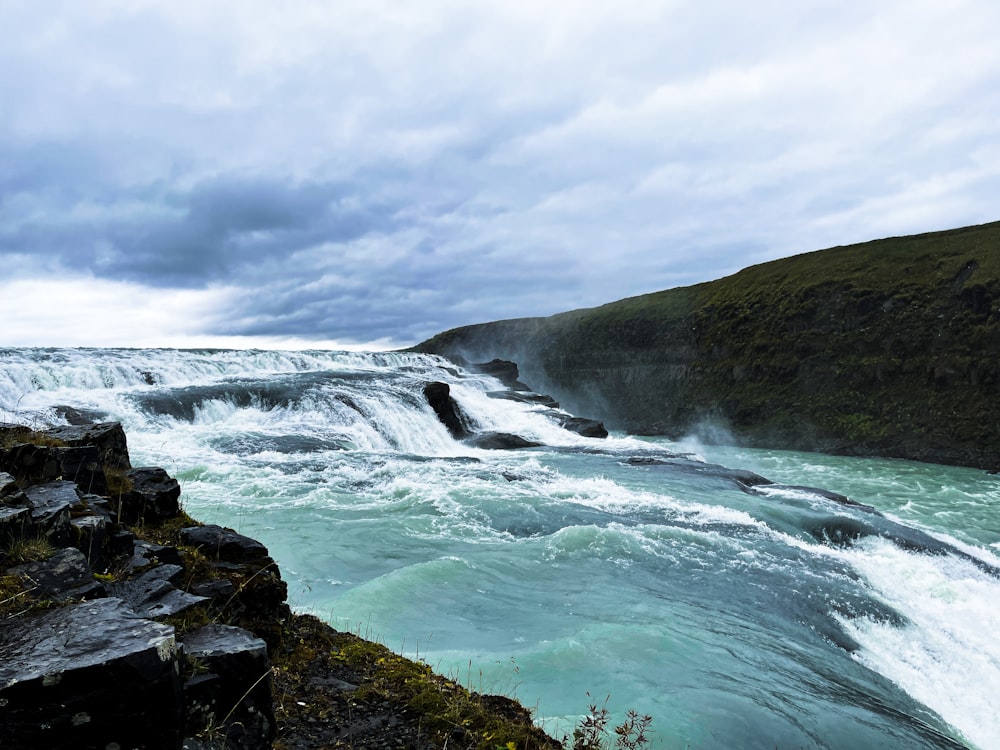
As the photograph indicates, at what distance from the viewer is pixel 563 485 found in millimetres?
18641

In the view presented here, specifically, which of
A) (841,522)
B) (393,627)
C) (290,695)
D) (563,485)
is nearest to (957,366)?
(841,522)

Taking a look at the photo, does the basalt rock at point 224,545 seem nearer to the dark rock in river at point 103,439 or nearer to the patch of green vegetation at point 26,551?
the dark rock in river at point 103,439

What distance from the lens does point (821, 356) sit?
51438 millimetres

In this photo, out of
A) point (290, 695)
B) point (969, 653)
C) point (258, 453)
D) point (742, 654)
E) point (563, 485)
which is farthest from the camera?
point (258, 453)

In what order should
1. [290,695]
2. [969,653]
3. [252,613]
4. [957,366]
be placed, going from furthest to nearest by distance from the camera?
[957,366] → [969,653] → [252,613] → [290,695]

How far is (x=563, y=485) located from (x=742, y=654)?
10.8m

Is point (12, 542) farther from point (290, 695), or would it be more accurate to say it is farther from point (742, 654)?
point (742, 654)

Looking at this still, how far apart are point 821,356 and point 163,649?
57.0 metres

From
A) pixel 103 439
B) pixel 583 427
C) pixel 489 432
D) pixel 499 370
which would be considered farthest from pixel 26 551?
pixel 499 370

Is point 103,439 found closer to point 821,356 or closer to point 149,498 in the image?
point 149,498

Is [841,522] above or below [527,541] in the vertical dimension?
below

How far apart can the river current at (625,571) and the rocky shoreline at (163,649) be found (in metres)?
1.58

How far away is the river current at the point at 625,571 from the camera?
22.4 feet

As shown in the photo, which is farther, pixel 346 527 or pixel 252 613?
pixel 346 527
